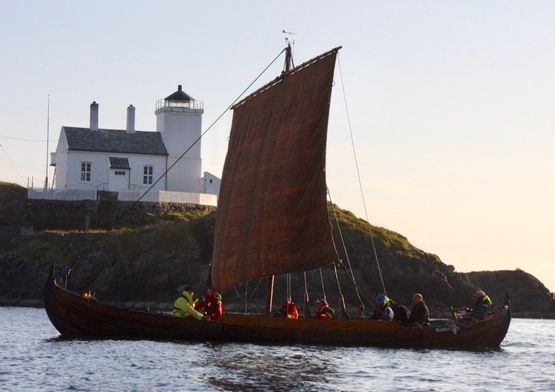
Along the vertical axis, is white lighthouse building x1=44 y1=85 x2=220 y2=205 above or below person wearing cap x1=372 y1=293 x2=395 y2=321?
above

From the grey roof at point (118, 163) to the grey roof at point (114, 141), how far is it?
2.57 ft

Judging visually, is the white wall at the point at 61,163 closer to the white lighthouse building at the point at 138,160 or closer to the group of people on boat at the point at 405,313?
the white lighthouse building at the point at 138,160

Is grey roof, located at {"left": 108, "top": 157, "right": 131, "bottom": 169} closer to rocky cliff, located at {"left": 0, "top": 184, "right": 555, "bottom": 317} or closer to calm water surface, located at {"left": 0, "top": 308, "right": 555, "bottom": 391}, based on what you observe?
rocky cliff, located at {"left": 0, "top": 184, "right": 555, "bottom": 317}

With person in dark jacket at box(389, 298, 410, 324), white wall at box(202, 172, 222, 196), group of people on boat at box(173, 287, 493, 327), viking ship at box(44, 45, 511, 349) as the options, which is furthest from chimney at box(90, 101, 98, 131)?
person in dark jacket at box(389, 298, 410, 324)

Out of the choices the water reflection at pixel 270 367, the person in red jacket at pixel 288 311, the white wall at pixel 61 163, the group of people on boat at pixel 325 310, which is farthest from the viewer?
the white wall at pixel 61 163

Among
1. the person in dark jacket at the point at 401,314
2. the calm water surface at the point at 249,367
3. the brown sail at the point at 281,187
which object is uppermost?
the brown sail at the point at 281,187

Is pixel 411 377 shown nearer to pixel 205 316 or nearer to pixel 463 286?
pixel 205 316

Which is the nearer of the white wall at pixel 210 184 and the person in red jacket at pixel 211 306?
the person in red jacket at pixel 211 306

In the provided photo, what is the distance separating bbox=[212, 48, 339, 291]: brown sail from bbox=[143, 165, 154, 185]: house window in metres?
52.6

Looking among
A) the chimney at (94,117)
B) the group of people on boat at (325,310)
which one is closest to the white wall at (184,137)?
the chimney at (94,117)

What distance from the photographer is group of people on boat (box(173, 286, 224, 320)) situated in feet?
175

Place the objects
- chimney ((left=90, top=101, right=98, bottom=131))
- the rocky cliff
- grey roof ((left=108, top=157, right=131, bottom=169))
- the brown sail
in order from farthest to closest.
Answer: chimney ((left=90, top=101, right=98, bottom=131))
grey roof ((left=108, top=157, right=131, bottom=169))
the rocky cliff
the brown sail

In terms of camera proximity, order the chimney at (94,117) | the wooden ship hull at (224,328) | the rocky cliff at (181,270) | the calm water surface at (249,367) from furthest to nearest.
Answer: the chimney at (94,117) < the rocky cliff at (181,270) < the wooden ship hull at (224,328) < the calm water surface at (249,367)

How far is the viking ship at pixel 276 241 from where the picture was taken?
5359 centimetres
